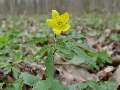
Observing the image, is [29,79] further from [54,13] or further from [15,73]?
[54,13]

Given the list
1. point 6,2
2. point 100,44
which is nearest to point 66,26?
point 100,44

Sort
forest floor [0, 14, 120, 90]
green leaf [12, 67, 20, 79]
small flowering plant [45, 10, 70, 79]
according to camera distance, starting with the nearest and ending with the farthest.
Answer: small flowering plant [45, 10, 70, 79]
forest floor [0, 14, 120, 90]
green leaf [12, 67, 20, 79]

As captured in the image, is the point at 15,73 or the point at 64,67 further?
the point at 64,67

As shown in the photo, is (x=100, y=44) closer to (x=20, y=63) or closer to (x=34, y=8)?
(x=20, y=63)

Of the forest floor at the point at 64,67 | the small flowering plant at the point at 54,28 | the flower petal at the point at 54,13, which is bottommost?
the forest floor at the point at 64,67

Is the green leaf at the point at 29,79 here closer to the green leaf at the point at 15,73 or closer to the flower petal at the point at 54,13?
the green leaf at the point at 15,73

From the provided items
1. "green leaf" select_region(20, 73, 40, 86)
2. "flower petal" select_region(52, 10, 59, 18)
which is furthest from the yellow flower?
"green leaf" select_region(20, 73, 40, 86)

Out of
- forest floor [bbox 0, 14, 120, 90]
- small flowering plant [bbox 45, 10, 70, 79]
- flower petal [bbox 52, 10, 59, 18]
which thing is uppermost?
flower petal [bbox 52, 10, 59, 18]

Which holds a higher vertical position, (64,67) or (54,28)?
(54,28)

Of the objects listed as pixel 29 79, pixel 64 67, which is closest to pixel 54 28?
pixel 29 79

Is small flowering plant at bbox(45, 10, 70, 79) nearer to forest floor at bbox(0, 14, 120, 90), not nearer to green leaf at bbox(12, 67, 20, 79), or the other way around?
forest floor at bbox(0, 14, 120, 90)

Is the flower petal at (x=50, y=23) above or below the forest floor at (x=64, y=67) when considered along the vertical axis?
above

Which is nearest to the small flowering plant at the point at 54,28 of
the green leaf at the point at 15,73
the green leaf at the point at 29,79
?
the green leaf at the point at 29,79

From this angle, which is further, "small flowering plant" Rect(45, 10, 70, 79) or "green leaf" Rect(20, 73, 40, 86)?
"green leaf" Rect(20, 73, 40, 86)
